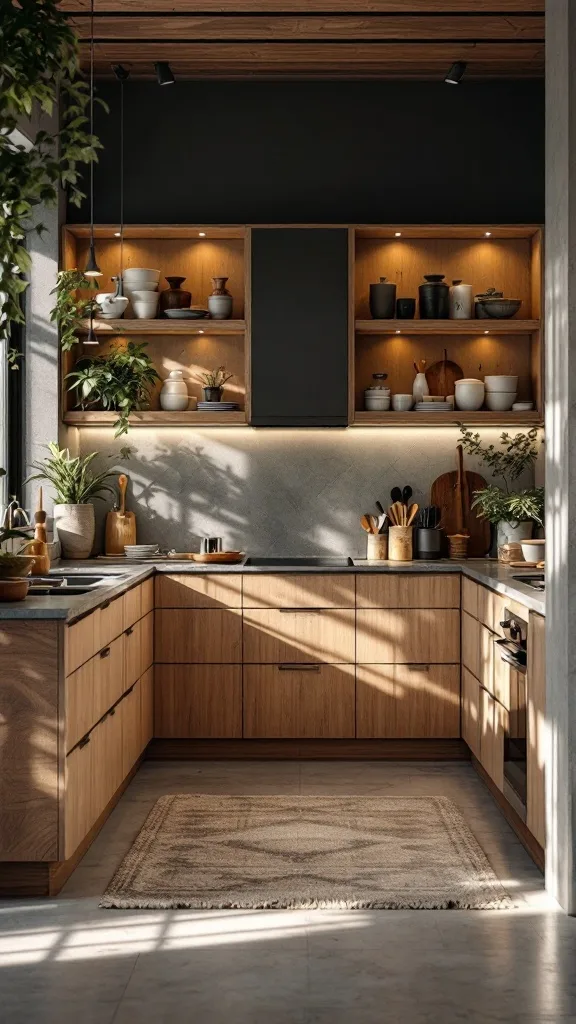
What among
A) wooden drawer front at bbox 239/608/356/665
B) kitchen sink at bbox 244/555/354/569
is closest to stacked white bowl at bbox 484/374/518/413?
kitchen sink at bbox 244/555/354/569

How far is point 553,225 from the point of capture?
364 centimetres

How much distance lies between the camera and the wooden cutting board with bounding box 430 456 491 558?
5.96 meters

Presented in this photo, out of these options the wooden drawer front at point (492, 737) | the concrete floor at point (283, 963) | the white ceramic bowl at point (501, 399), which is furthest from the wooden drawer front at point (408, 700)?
the concrete floor at point (283, 963)

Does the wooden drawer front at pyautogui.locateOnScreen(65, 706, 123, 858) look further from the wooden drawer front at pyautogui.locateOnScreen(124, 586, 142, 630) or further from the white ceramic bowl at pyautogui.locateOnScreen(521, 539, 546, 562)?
the white ceramic bowl at pyautogui.locateOnScreen(521, 539, 546, 562)

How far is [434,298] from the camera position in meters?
5.71

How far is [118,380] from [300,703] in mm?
1850

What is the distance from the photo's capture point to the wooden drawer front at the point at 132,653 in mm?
4605

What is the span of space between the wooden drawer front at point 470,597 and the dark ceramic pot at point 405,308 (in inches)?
55.1

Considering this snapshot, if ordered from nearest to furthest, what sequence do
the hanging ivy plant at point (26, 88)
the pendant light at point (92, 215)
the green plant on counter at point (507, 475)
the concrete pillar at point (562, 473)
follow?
the hanging ivy plant at point (26, 88), the concrete pillar at point (562, 473), the pendant light at point (92, 215), the green plant on counter at point (507, 475)

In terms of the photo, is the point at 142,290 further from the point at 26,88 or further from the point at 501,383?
the point at 26,88

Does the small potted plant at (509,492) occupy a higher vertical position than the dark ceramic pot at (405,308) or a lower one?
lower

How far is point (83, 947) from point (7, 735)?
0.69 meters

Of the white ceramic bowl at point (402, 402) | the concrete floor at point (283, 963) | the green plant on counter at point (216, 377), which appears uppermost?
the green plant on counter at point (216, 377)

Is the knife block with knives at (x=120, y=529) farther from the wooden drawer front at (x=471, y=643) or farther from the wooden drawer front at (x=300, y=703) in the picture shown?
the wooden drawer front at (x=471, y=643)
